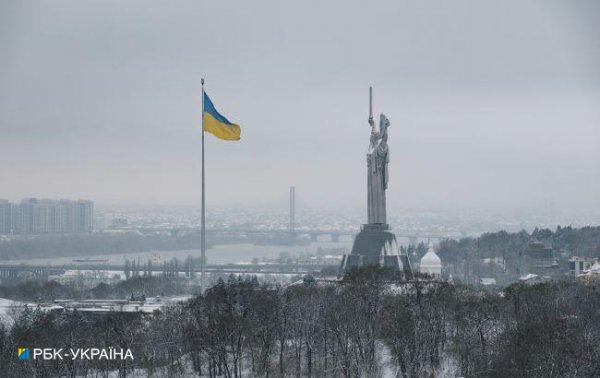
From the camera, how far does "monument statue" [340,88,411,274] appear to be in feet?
200

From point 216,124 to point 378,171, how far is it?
1796cm

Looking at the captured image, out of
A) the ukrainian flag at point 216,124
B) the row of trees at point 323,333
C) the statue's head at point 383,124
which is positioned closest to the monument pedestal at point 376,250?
the statue's head at point 383,124

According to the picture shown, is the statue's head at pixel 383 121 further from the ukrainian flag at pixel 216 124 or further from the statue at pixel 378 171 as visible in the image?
the ukrainian flag at pixel 216 124

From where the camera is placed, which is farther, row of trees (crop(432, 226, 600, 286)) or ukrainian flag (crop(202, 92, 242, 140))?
row of trees (crop(432, 226, 600, 286))

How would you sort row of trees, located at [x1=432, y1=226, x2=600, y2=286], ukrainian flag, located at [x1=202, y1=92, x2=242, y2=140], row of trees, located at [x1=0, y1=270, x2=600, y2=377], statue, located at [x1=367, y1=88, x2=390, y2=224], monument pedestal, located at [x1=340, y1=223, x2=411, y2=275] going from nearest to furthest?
row of trees, located at [x1=0, y1=270, x2=600, y2=377], ukrainian flag, located at [x1=202, y1=92, x2=242, y2=140], monument pedestal, located at [x1=340, y1=223, x2=411, y2=275], statue, located at [x1=367, y1=88, x2=390, y2=224], row of trees, located at [x1=432, y1=226, x2=600, y2=286]

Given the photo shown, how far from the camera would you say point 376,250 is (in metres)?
→ 60.8

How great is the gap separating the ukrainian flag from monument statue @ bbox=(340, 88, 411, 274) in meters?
16.3

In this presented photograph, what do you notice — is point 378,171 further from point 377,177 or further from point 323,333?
point 323,333

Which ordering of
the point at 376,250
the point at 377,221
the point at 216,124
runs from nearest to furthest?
the point at 216,124 < the point at 376,250 < the point at 377,221

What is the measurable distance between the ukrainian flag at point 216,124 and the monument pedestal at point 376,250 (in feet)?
51.8

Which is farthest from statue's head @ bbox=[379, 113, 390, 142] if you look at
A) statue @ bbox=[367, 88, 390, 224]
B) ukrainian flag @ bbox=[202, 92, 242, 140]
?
ukrainian flag @ bbox=[202, 92, 242, 140]

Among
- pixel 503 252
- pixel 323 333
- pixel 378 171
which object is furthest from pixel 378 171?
pixel 503 252

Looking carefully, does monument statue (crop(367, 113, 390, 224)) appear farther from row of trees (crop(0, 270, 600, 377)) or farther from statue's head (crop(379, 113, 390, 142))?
row of trees (crop(0, 270, 600, 377))

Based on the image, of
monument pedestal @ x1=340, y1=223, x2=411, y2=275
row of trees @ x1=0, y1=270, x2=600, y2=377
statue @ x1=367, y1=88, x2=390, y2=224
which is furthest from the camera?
statue @ x1=367, y1=88, x2=390, y2=224
